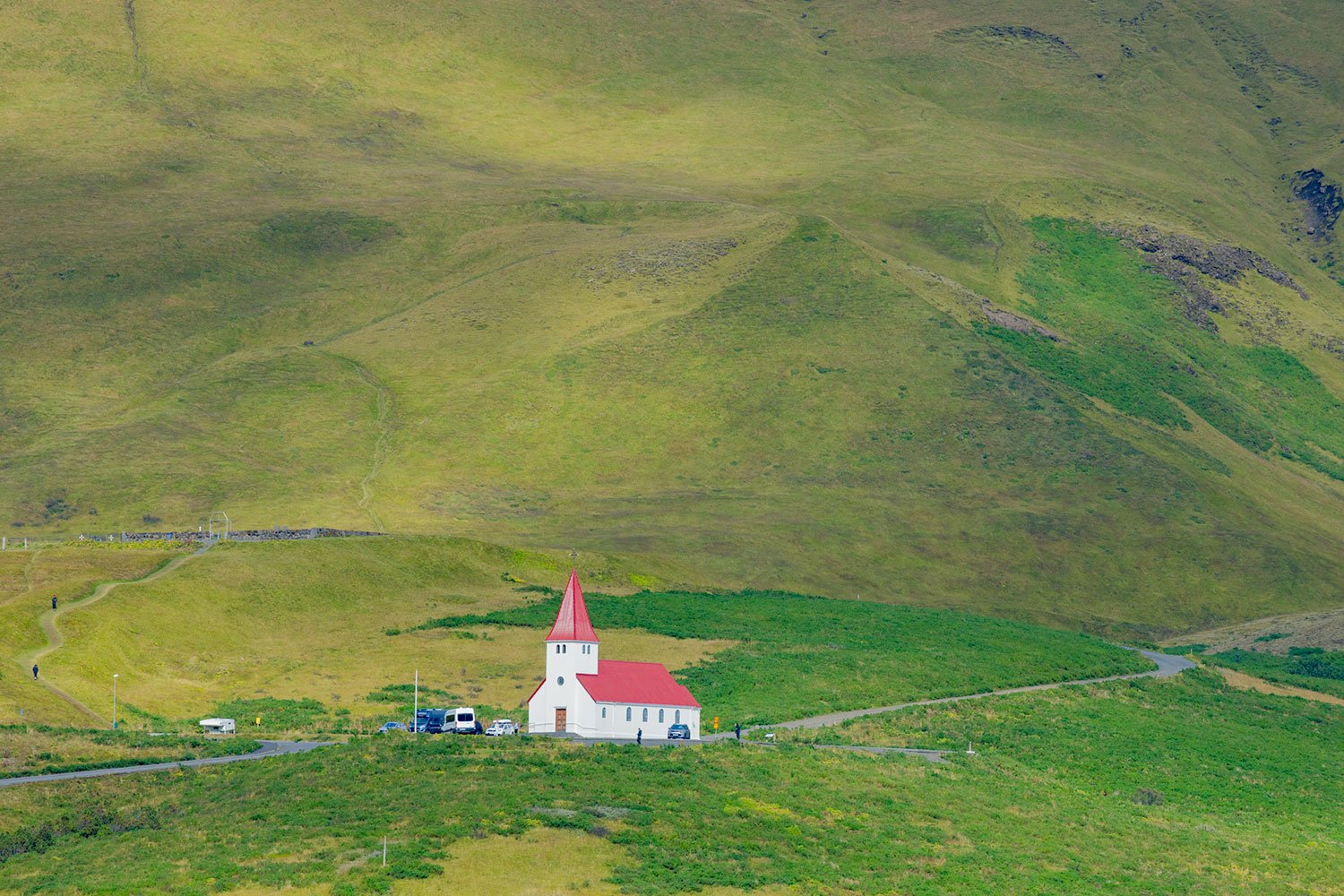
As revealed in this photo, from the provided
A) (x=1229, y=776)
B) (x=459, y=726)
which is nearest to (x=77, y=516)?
(x=459, y=726)

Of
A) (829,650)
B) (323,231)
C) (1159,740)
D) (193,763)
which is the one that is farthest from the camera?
(323,231)

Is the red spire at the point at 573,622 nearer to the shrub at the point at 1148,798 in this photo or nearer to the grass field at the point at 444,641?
the grass field at the point at 444,641

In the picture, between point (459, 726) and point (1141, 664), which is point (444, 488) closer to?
point (1141, 664)

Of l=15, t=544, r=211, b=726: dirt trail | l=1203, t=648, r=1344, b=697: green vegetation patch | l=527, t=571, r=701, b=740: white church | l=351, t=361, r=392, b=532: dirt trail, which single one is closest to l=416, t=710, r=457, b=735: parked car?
l=527, t=571, r=701, b=740: white church

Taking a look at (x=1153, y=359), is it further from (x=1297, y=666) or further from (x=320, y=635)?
(x=320, y=635)

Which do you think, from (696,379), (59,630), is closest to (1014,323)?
(696,379)

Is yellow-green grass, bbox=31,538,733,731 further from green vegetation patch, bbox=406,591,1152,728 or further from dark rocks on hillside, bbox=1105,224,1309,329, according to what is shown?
dark rocks on hillside, bbox=1105,224,1309,329
